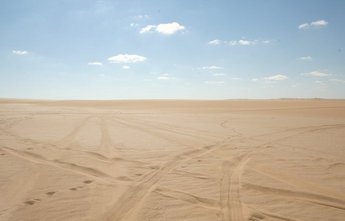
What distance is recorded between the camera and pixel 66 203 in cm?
507

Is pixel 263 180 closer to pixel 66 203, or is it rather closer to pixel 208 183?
pixel 208 183

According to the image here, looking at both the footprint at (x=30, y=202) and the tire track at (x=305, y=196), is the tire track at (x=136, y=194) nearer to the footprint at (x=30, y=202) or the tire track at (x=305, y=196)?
the footprint at (x=30, y=202)

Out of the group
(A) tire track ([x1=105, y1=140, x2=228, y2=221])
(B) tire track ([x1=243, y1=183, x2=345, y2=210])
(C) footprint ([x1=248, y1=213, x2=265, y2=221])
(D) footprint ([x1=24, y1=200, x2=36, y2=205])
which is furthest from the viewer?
(B) tire track ([x1=243, y1=183, x2=345, y2=210])

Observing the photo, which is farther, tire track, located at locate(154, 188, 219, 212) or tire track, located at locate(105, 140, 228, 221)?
tire track, located at locate(154, 188, 219, 212)

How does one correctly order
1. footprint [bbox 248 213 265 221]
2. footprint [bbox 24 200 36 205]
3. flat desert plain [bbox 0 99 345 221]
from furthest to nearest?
1. footprint [bbox 24 200 36 205]
2. flat desert plain [bbox 0 99 345 221]
3. footprint [bbox 248 213 265 221]

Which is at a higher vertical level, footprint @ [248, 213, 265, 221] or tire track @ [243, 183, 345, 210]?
tire track @ [243, 183, 345, 210]

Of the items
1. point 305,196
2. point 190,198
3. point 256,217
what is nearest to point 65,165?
point 190,198

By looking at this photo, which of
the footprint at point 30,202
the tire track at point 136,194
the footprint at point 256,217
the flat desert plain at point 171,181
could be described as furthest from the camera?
the footprint at point 30,202

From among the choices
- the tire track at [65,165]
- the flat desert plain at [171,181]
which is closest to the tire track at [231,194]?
the flat desert plain at [171,181]

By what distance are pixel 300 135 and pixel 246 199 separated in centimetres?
945

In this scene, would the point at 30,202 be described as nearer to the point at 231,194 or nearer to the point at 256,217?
the point at 231,194

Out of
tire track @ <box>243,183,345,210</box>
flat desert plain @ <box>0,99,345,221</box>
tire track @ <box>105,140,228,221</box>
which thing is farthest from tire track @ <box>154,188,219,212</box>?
tire track @ <box>243,183,345,210</box>

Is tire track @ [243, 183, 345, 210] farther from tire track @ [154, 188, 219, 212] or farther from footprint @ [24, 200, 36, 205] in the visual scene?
footprint @ [24, 200, 36, 205]

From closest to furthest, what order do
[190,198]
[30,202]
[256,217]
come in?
[256,217], [30,202], [190,198]
